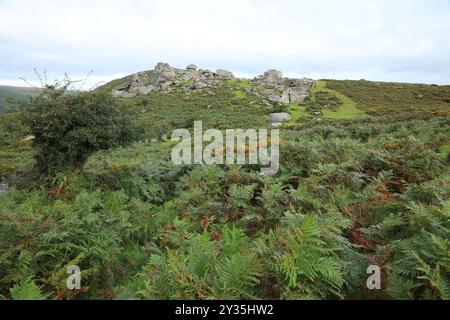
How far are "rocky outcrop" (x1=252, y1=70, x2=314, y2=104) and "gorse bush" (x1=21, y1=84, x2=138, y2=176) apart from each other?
43.0 m

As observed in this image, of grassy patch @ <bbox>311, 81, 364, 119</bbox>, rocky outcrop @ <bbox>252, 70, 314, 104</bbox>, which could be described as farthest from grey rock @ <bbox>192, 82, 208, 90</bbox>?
grassy patch @ <bbox>311, 81, 364, 119</bbox>

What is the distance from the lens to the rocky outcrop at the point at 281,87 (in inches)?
2115

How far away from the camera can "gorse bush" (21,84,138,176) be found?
11086 mm

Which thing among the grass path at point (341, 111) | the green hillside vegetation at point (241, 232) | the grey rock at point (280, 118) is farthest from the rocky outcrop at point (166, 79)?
the green hillside vegetation at point (241, 232)

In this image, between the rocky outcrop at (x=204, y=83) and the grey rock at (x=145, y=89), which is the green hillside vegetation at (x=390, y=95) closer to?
the rocky outcrop at (x=204, y=83)

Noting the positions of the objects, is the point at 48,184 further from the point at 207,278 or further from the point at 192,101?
the point at 192,101

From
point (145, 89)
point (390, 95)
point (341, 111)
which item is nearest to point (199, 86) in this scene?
point (145, 89)

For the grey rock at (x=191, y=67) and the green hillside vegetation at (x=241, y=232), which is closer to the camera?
the green hillside vegetation at (x=241, y=232)

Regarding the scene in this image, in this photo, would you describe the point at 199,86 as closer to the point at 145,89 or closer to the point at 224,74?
the point at 145,89

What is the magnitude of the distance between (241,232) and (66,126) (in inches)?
316

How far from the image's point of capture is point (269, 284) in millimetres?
3984

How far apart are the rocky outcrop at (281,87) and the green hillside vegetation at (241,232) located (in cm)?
4246

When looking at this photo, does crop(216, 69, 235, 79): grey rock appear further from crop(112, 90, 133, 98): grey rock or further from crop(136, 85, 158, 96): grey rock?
crop(112, 90, 133, 98): grey rock
